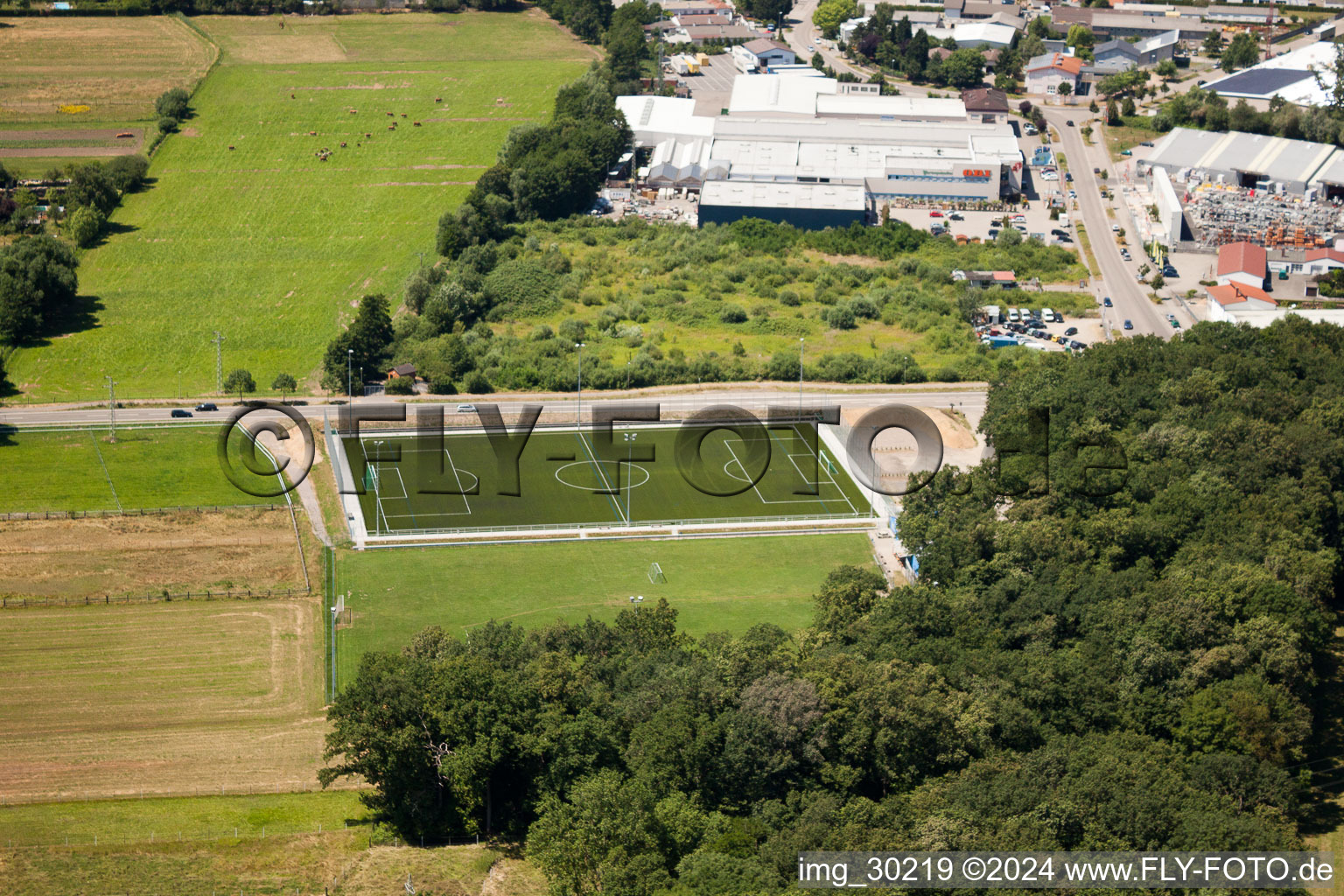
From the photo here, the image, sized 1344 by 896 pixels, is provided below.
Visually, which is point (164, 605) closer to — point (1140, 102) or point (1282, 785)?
point (1282, 785)

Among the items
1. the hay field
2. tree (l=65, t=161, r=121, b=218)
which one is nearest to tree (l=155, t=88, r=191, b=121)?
the hay field

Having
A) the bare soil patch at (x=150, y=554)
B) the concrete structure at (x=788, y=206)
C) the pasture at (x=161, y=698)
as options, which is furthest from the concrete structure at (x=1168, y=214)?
the pasture at (x=161, y=698)

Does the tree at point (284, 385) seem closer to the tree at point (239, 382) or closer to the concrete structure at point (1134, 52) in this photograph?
the tree at point (239, 382)

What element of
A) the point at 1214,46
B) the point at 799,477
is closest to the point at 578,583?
the point at 799,477

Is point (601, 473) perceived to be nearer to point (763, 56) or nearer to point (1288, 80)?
point (763, 56)

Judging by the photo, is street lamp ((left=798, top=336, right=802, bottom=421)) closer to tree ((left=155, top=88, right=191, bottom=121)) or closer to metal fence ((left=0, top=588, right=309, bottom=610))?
metal fence ((left=0, top=588, right=309, bottom=610))

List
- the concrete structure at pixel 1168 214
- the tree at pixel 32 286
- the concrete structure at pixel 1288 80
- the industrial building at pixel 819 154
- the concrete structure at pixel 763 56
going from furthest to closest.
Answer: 1. the concrete structure at pixel 763 56
2. the concrete structure at pixel 1288 80
3. the industrial building at pixel 819 154
4. the concrete structure at pixel 1168 214
5. the tree at pixel 32 286

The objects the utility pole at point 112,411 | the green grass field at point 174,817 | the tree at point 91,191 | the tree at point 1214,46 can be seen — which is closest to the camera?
the green grass field at point 174,817

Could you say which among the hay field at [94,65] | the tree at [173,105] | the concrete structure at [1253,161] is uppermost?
the hay field at [94,65]

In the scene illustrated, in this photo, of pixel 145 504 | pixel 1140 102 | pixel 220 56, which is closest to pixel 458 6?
pixel 220 56
